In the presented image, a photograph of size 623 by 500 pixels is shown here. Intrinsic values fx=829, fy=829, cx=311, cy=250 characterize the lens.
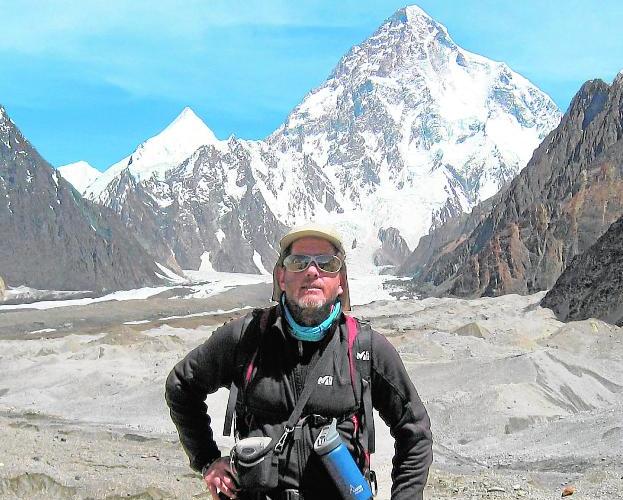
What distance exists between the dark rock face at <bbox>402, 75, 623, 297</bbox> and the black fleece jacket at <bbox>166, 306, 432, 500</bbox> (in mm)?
59477

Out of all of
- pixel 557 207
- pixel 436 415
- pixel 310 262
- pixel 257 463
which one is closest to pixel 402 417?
pixel 257 463

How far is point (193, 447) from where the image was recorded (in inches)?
147

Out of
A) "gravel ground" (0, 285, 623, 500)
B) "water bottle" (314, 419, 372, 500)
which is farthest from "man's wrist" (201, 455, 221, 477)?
"gravel ground" (0, 285, 623, 500)

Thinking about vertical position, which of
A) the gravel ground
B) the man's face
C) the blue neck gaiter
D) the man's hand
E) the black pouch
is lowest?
the gravel ground

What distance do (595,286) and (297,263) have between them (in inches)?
1527

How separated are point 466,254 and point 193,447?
101 m

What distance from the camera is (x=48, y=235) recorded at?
112188 mm

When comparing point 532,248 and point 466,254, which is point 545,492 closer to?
point 532,248

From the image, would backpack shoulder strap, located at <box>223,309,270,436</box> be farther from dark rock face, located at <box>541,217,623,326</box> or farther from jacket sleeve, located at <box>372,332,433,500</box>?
dark rock face, located at <box>541,217,623,326</box>

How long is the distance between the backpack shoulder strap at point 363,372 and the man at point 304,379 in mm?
24

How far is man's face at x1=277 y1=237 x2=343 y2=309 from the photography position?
3479 millimetres

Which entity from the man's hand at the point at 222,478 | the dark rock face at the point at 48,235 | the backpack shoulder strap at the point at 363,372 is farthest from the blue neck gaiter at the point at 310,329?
the dark rock face at the point at 48,235

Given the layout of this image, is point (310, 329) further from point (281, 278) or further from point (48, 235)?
point (48, 235)

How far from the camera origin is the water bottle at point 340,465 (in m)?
3.25
